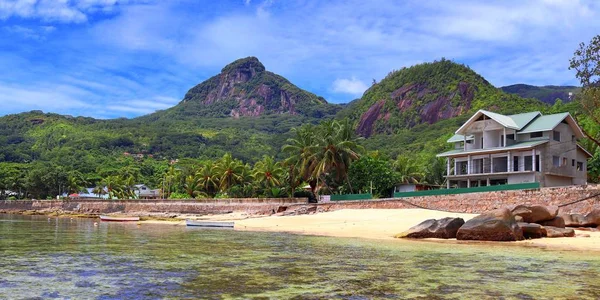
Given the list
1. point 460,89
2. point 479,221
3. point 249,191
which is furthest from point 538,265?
point 460,89

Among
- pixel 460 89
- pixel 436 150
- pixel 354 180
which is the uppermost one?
pixel 460 89

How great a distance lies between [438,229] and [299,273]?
1404 centimetres

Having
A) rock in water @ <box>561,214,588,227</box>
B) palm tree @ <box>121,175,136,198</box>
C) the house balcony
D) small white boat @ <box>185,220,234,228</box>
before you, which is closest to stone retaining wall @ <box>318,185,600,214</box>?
rock in water @ <box>561,214,588,227</box>

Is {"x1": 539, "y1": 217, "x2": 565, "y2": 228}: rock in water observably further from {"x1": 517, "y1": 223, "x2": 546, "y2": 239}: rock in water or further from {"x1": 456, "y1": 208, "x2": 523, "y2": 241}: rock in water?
{"x1": 456, "y1": 208, "x2": 523, "y2": 241}: rock in water

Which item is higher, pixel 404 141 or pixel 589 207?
pixel 404 141

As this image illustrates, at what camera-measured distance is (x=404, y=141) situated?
487 feet

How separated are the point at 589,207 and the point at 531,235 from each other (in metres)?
12.2

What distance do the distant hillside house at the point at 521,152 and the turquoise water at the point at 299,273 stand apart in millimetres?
26954

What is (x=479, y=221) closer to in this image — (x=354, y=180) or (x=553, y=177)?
(x=553, y=177)

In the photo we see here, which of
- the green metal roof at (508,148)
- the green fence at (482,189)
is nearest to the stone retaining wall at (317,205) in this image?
the green fence at (482,189)

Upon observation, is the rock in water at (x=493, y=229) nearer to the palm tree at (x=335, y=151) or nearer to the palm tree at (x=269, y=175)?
the palm tree at (x=335, y=151)

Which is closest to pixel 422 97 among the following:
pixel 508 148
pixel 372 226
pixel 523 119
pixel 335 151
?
pixel 335 151

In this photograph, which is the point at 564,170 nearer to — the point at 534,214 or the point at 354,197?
the point at 354,197

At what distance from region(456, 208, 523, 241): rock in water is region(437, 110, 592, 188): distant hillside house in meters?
22.1
